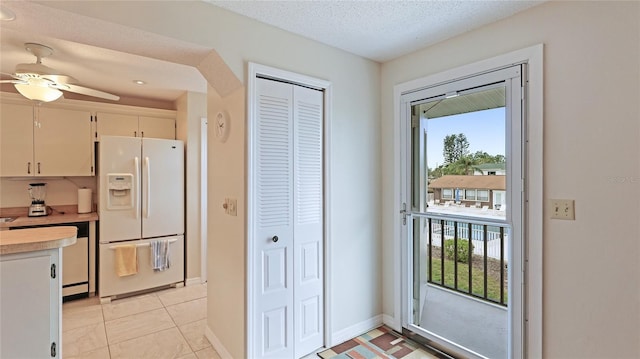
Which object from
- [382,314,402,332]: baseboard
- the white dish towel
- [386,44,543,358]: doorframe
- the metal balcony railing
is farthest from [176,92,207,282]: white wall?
[386,44,543,358]: doorframe

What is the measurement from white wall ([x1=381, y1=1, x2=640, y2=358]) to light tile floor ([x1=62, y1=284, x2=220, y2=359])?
2412mm

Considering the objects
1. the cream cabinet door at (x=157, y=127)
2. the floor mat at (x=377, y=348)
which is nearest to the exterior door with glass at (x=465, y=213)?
the floor mat at (x=377, y=348)

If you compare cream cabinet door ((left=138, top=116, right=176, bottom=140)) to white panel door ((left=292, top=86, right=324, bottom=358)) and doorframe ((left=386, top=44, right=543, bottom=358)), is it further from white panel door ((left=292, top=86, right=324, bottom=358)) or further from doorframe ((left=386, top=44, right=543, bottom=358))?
doorframe ((left=386, top=44, right=543, bottom=358))

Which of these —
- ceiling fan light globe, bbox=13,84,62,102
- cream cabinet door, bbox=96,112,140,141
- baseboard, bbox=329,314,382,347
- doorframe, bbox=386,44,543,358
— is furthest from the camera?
cream cabinet door, bbox=96,112,140,141

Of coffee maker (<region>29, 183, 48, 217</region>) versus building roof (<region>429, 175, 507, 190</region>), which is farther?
coffee maker (<region>29, 183, 48, 217</region>)

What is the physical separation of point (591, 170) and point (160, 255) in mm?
3962

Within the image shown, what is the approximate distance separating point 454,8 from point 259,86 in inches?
52.3

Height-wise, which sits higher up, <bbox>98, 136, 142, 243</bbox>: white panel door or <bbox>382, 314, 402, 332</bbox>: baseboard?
<bbox>98, 136, 142, 243</bbox>: white panel door

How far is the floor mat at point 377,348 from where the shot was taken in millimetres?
2301

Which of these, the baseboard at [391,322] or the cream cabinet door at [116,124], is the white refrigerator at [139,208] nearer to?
the cream cabinet door at [116,124]

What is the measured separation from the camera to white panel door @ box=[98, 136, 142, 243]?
10.8 ft

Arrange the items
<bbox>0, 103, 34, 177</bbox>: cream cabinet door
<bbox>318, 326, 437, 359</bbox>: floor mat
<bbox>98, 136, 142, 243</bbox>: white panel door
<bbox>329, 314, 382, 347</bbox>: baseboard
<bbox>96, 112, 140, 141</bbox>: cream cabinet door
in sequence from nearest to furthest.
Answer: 1. <bbox>318, 326, 437, 359</bbox>: floor mat
2. <bbox>329, 314, 382, 347</bbox>: baseboard
3. <bbox>0, 103, 34, 177</bbox>: cream cabinet door
4. <bbox>98, 136, 142, 243</bbox>: white panel door
5. <bbox>96, 112, 140, 141</bbox>: cream cabinet door

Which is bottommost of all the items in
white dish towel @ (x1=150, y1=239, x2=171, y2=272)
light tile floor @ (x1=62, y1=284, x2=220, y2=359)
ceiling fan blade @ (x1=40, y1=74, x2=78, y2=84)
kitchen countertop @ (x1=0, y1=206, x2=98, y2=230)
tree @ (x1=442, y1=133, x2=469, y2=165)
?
light tile floor @ (x1=62, y1=284, x2=220, y2=359)

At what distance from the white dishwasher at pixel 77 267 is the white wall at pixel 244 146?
188cm
